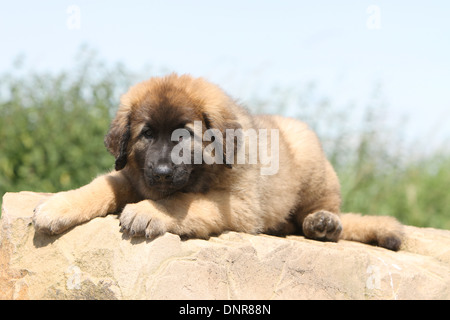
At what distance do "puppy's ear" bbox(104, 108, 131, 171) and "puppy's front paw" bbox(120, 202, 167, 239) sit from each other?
602 millimetres

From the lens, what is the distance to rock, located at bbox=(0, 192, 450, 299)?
134 inches

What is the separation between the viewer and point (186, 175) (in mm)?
3830

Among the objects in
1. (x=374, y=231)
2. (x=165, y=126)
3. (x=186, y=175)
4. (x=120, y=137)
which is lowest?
(x=374, y=231)

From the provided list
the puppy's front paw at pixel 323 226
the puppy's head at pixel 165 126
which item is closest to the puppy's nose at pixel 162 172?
the puppy's head at pixel 165 126

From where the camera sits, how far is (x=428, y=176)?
30.0 feet

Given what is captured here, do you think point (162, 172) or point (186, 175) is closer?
point (162, 172)

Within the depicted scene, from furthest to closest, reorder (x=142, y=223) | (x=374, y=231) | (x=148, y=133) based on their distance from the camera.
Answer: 1. (x=374, y=231)
2. (x=148, y=133)
3. (x=142, y=223)

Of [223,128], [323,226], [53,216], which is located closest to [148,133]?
[223,128]

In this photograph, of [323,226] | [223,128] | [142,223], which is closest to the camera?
[142,223]

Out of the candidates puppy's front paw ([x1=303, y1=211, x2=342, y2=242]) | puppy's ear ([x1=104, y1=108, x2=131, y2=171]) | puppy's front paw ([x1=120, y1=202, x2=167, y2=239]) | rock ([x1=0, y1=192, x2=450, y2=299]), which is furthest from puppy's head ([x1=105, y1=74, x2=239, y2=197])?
puppy's front paw ([x1=303, y1=211, x2=342, y2=242])

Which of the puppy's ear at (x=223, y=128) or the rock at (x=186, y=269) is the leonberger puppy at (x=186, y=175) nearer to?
the puppy's ear at (x=223, y=128)

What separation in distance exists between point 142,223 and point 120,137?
0.85 meters

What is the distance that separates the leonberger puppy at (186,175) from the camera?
148 inches

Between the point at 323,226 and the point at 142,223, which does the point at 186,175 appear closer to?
the point at 142,223
